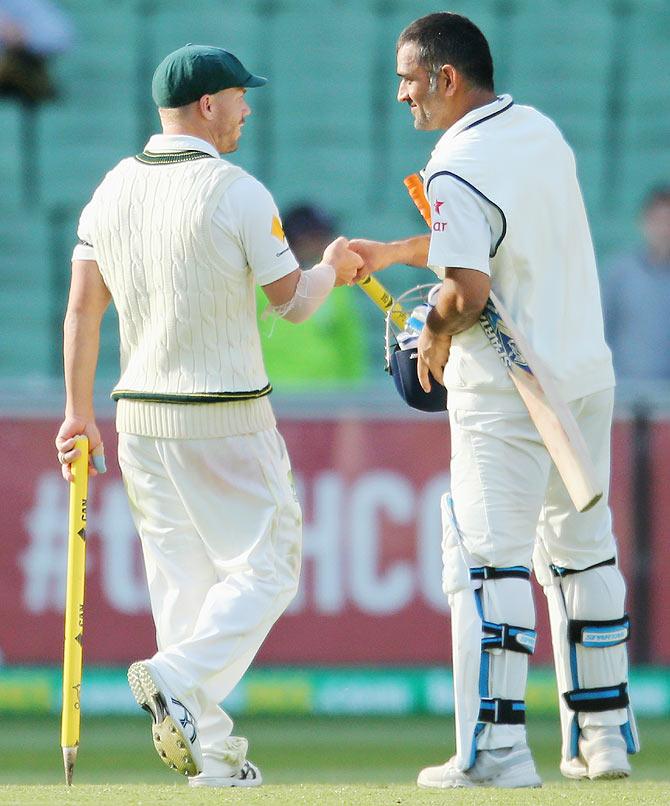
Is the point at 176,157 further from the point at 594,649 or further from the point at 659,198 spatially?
the point at 659,198

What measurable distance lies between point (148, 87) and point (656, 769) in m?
6.02

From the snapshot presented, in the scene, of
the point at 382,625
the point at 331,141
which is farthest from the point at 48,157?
the point at 382,625

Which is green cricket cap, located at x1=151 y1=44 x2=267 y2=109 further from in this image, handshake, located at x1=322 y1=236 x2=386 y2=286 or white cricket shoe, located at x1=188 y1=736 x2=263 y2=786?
white cricket shoe, located at x1=188 y1=736 x2=263 y2=786

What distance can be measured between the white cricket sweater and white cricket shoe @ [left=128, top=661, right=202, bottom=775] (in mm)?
597

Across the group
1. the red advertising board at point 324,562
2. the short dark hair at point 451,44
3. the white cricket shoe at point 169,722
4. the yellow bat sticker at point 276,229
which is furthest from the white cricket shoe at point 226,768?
the red advertising board at point 324,562

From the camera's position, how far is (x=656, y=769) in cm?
548

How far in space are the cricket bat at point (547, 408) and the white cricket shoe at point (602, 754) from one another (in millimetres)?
678

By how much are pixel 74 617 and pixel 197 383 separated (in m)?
0.66

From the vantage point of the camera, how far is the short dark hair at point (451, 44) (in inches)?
161

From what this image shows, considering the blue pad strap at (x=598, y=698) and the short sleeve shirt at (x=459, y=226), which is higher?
the short sleeve shirt at (x=459, y=226)

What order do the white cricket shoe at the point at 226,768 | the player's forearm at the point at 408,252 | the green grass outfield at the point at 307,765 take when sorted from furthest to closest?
the player's forearm at the point at 408,252 < the white cricket shoe at the point at 226,768 < the green grass outfield at the point at 307,765

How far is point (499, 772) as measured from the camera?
4074 millimetres

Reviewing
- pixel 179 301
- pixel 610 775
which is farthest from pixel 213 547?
pixel 610 775

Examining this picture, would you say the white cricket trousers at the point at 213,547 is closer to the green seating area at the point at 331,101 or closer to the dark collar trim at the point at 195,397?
→ the dark collar trim at the point at 195,397
